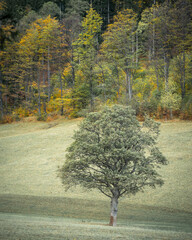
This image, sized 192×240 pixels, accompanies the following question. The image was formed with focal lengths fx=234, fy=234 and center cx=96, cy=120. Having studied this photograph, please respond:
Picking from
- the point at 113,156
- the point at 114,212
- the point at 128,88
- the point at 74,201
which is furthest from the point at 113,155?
the point at 128,88

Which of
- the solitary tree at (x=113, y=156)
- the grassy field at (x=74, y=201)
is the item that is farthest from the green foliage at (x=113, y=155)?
the grassy field at (x=74, y=201)

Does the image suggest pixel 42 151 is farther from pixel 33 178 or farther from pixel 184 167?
pixel 184 167

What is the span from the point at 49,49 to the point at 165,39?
28.7m

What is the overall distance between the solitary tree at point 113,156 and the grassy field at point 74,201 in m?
2.85

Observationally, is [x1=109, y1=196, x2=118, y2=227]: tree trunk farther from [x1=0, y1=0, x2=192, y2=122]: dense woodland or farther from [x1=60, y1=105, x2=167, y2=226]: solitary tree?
[x1=0, y1=0, x2=192, y2=122]: dense woodland

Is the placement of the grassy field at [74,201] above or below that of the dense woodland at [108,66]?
below

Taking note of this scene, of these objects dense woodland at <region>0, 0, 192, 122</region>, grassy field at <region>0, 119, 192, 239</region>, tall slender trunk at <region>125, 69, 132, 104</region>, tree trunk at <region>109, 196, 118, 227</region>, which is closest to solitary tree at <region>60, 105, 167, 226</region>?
tree trunk at <region>109, 196, 118, 227</region>

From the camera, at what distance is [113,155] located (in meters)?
17.1

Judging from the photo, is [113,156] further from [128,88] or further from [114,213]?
[128,88]

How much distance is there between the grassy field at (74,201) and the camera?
41.5 ft

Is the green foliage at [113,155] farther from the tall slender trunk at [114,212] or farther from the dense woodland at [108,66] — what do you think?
the dense woodland at [108,66]

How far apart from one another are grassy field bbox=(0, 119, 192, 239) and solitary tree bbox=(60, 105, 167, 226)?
2.85m

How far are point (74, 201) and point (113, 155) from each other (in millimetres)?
10196

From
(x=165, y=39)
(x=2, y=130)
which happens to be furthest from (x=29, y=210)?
(x=165, y=39)
